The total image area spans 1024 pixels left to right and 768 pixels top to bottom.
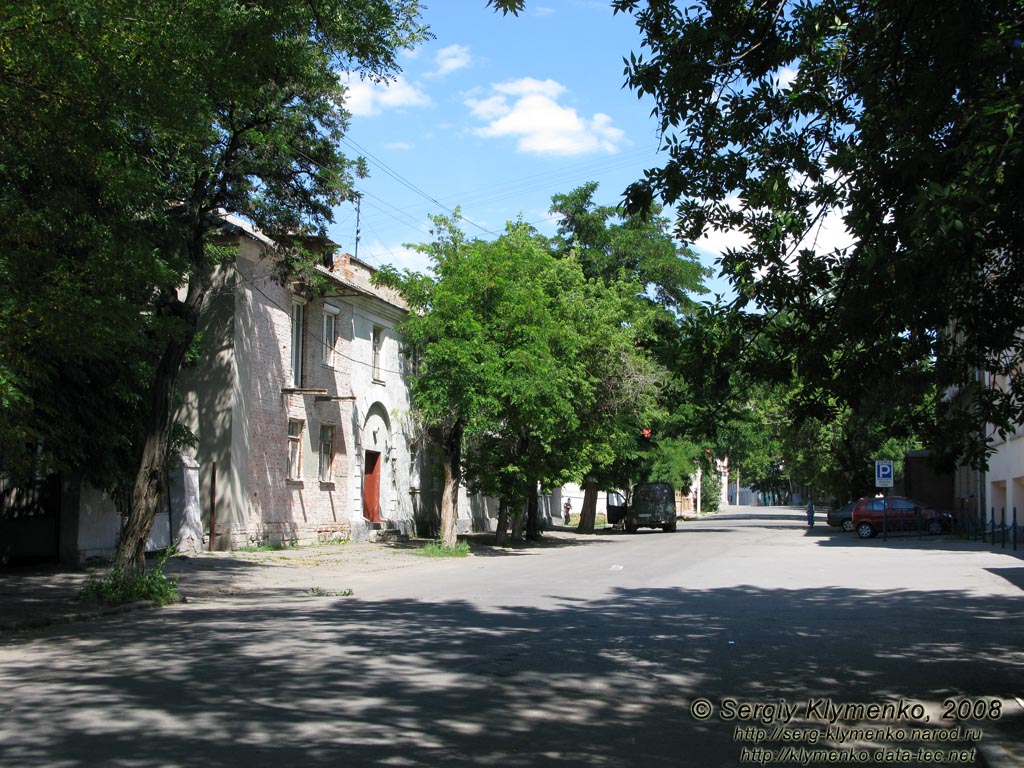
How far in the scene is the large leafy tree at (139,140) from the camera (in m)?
9.03

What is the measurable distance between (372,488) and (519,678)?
22.0m

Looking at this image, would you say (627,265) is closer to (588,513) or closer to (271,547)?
(588,513)

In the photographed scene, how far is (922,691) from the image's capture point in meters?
7.78

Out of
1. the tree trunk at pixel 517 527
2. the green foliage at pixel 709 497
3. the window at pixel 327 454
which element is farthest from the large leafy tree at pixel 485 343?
the green foliage at pixel 709 497

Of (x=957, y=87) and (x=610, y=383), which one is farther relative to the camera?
(x=610, y=383)

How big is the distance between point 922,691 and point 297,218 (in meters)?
12.2

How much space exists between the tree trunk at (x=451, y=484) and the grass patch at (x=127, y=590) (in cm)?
1205

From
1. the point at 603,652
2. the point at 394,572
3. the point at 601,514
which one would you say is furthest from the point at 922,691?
the point at 601,514

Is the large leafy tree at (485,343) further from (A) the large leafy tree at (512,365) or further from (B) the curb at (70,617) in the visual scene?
(B) the curb at (70,617)

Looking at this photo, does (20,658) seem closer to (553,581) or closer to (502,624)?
(502,624)

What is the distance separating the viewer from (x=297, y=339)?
2598 centimetres

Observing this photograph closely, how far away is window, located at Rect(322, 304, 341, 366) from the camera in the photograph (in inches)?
1057

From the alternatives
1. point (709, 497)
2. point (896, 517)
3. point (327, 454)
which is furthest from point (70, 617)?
point (709, 497)

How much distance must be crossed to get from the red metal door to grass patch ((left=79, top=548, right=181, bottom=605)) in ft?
51.3
